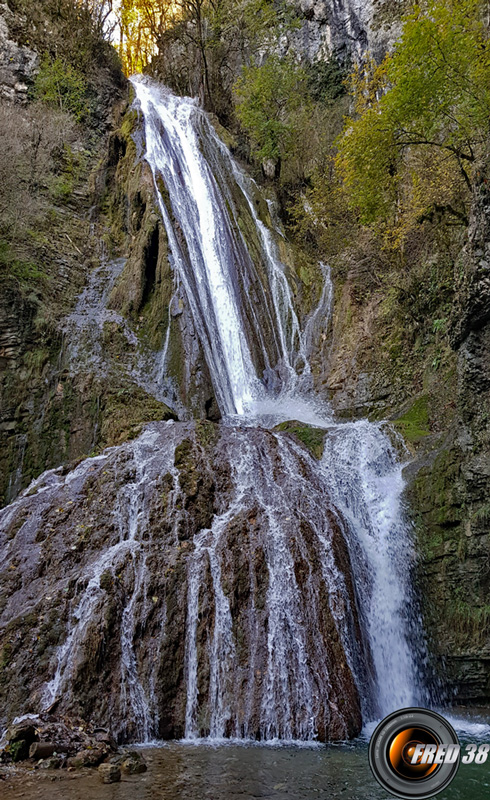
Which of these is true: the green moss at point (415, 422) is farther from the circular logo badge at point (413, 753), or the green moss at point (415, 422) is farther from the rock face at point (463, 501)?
the circular logo badge at point (413, 753)

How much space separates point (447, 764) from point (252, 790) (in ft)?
5.39

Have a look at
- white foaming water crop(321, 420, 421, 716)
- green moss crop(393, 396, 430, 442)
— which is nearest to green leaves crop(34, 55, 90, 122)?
green moss crop(393, 396, 430, 442)

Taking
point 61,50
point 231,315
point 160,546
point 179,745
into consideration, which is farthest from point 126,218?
point 179,745

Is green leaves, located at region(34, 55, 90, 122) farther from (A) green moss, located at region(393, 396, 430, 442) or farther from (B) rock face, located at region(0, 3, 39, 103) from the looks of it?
(A) green moss, located at region(393, 396, 430, 442)

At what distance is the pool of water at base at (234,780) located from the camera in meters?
3.67

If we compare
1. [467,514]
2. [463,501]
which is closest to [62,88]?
[463,501]

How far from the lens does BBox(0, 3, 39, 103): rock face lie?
1939cm

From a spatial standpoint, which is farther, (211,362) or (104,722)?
(211,362)

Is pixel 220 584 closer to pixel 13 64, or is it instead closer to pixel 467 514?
pixel 467 514

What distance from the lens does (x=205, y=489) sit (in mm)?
8125

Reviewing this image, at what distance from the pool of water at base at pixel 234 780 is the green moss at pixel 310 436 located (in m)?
5.57

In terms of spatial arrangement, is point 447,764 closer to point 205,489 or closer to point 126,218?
point 205,489

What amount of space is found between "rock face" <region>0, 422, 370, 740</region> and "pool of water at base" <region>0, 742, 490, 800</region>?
0.87 metres

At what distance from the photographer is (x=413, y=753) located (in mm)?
3000
